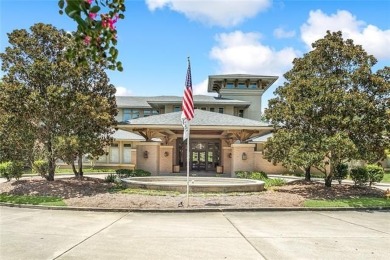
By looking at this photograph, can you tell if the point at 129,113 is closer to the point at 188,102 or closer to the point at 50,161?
the point at 50,161

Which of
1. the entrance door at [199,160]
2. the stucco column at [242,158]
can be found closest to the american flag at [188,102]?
the stucco column at [242,158]

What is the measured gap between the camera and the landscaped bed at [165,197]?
16.0 metres

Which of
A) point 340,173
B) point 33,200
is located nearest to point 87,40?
point 33,200

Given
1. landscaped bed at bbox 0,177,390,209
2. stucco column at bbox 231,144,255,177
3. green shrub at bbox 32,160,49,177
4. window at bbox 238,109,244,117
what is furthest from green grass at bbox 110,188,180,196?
window at bbox 238,109,244,117

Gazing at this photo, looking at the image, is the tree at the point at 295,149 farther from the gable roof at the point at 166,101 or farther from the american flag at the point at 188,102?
the gable roof at the point at 166,101

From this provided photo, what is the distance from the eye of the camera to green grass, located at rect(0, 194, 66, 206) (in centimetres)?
1606

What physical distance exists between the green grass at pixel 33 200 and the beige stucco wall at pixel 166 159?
19227mm

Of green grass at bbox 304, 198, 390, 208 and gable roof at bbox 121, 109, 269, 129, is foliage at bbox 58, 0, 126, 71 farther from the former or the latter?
gable roof at bbox 121, 109, 269, 129

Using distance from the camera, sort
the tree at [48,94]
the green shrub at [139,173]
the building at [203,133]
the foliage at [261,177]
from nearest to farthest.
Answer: the tree at [48,94] < the foliage at [261,177] < the green shrub at [139,173] < the building at [203,133]

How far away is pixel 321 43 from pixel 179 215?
12.9 meters

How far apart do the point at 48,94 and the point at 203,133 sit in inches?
825

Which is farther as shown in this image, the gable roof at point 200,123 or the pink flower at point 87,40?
the gable roof at point 200,123

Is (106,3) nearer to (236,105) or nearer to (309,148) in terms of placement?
(309,148)

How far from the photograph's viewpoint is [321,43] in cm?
2055
